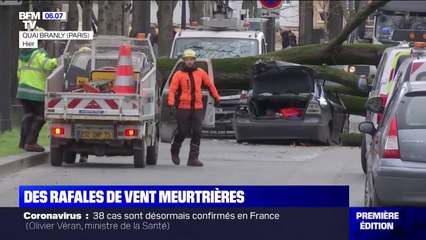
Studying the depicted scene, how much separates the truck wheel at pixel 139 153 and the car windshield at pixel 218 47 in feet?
26.6

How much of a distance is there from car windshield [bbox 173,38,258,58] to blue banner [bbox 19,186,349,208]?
17484 mm

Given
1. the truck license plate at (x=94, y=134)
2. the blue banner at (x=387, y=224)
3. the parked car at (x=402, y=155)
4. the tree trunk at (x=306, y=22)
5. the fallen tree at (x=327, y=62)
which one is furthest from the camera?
the tree trunk at (x=306, y=22)

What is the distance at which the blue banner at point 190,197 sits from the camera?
783 cm

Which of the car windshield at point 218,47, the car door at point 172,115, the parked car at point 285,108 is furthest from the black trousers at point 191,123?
the car windshield at point 218,47

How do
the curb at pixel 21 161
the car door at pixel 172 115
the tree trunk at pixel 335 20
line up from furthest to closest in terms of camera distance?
the tree trunk at pixel 335 20 → the car door at pixel 172 115 → the curb at pixel 21 161

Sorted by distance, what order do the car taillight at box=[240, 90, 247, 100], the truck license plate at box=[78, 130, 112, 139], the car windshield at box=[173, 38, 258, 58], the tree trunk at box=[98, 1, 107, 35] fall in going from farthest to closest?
the tree trunk at box=[98, 1, 107, 35] < the car windshield at box=[173, 38, 258, 58] < the car taillight at box=[240, 90, 247, 100] < the truck license plate at box=[78, 130, 112, 139]

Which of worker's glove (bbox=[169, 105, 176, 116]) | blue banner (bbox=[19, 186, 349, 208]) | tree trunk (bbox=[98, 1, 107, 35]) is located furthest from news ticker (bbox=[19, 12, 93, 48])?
tree trunk (bbox=[98, 1, 107, 35])

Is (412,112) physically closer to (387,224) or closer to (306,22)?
(387,224)

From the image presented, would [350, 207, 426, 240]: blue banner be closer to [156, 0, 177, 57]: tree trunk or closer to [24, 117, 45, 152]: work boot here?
[24, 117, 45, 152]: work boot

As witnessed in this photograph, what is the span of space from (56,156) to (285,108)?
261 inches

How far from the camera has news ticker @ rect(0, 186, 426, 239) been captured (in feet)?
25.1

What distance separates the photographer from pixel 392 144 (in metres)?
10.8

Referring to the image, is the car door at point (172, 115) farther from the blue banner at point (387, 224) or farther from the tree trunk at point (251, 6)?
the tree trunk at point (251, 6)

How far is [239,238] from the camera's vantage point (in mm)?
7734
